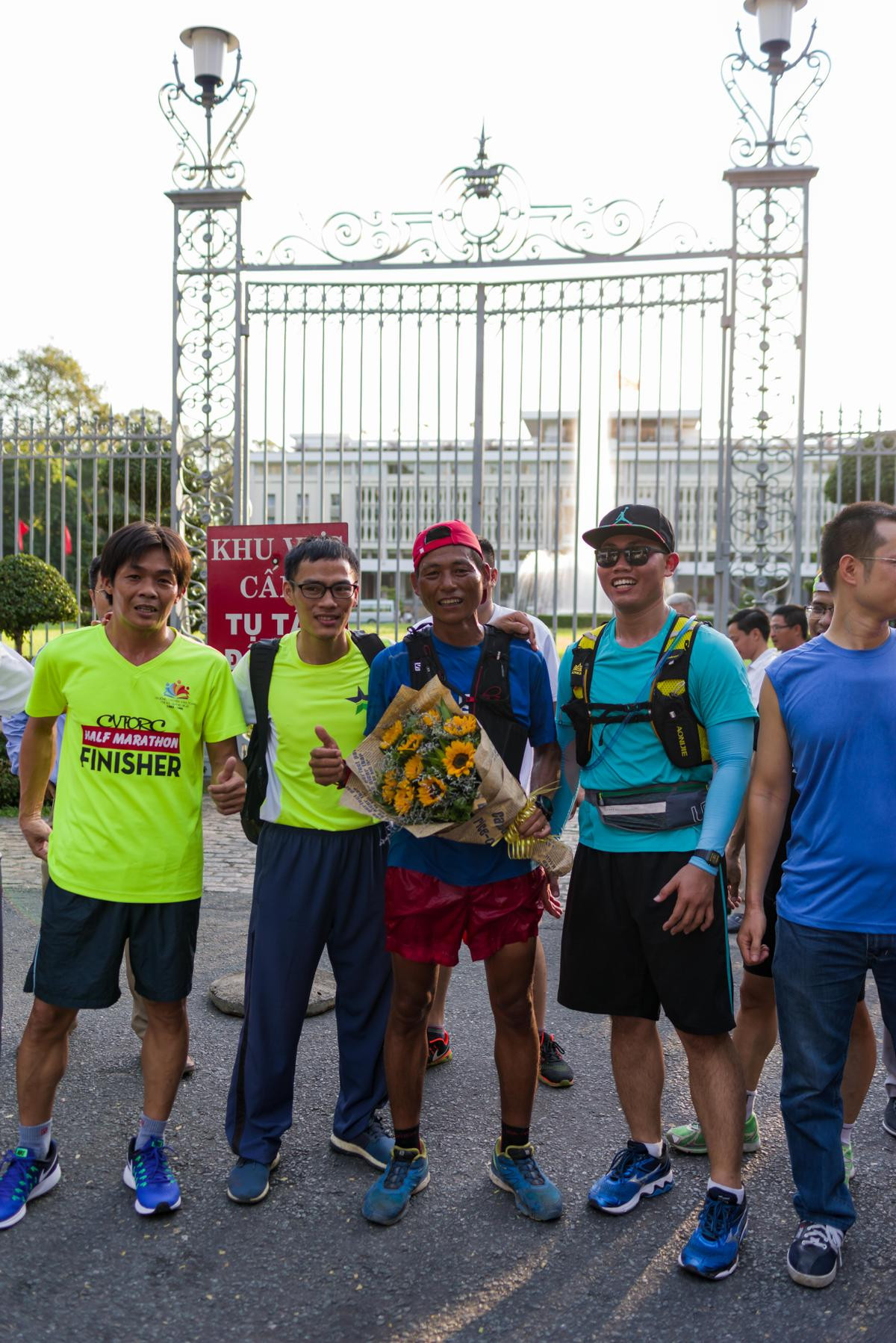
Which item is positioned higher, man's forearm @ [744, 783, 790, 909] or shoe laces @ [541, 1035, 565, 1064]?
man's forearm @ [744, 783, 790, 909]

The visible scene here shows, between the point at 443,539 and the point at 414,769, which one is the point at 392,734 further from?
the point at 443,539

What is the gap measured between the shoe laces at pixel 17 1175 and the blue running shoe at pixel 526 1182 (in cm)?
131

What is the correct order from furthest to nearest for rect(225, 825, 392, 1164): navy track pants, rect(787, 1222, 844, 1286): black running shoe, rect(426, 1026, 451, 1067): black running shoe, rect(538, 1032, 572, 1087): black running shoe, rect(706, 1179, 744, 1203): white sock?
Answer: rect(426, 1026, 451, 1067): black running shoe → rect(538, 1032, 572, 1087): black running shoe → rect(225, 825, 392, 1164): navy track pants → rect(706, 1179, 744, 1203): white sock → rect(787, 1222, 844, 1286): black running shoe

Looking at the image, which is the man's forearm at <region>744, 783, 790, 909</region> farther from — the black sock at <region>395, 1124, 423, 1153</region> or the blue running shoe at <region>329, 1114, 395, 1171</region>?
the blue running shoe at <region>329, 1114, 395, 1171</region>

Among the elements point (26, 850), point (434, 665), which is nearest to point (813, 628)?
point (434, 665)

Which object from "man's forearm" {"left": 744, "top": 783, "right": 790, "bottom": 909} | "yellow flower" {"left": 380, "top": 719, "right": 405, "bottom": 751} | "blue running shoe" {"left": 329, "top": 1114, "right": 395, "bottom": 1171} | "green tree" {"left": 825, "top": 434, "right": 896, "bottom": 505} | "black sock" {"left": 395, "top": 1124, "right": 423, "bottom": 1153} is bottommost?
"blue running shoe" {"left": 329, "top": 1114, "right": 395, "bottom": 1171}

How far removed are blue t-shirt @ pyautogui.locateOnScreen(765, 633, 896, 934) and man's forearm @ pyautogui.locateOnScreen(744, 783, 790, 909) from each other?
0.09m

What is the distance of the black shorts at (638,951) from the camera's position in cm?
292

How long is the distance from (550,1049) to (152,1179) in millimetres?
Answer: 1529

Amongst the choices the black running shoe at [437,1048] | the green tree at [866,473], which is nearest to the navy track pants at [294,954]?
the black running shoe at [437,1048]

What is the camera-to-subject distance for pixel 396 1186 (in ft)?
10.2

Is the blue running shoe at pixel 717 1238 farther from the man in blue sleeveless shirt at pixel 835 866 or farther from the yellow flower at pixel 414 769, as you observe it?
the yellow flower at pixel 414 769

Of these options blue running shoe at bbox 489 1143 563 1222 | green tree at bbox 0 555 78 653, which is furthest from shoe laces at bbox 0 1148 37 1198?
green tree at bbox 0 555 78 653

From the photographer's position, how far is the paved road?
2.61 m
